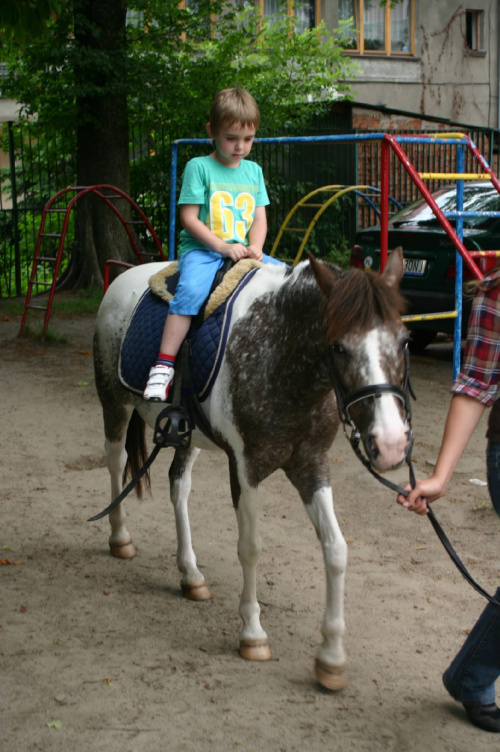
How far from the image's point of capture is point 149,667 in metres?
3.57

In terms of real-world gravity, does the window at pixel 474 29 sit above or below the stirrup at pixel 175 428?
above

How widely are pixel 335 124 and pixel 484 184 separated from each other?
1108 cm

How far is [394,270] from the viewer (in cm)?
306

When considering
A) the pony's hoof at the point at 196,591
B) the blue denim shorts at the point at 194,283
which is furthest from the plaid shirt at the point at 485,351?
the pony's hoof at the point at 196,591

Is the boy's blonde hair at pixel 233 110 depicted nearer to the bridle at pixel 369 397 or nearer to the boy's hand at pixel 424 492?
the bridle at pixel 369 397

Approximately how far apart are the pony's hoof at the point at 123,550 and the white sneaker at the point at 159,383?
1273 millimetres

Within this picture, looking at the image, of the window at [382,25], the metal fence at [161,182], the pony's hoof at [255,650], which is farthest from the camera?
the window at [382,25]

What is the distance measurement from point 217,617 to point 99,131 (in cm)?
985

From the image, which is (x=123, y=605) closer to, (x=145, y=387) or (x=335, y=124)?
(x=145, y=387)

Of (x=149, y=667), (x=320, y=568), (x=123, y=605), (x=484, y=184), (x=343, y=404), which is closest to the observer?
(x=343, y=404)

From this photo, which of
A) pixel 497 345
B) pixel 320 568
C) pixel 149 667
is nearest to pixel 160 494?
pixel 320 568

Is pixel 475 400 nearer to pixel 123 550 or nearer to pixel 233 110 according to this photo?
pixel 233 110

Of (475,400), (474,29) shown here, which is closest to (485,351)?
(475,400)

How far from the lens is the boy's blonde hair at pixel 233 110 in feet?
12.3
